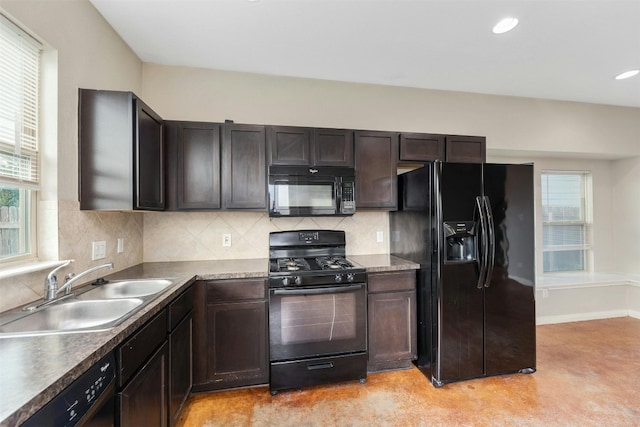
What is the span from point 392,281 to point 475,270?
2.17 ft

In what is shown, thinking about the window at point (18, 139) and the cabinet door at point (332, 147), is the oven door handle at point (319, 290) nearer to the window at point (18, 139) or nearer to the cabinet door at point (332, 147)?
the cabinet door at point (332, 147)

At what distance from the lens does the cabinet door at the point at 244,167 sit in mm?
2379

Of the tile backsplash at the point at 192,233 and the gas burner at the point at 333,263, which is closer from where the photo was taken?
the tile backsplash at the point at 192,233

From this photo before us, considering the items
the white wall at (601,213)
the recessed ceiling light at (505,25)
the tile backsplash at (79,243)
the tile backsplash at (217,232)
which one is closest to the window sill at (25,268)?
the tile backsplash at (79,243)

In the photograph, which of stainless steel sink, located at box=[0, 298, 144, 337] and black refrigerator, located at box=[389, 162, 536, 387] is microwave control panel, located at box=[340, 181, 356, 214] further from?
stainless steel sink, located at box=[0, 298, 144, 337]

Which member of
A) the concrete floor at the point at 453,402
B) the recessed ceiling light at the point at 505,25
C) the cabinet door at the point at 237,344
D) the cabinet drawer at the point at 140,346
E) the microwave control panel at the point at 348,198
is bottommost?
the concrete floor at the point at 453,402

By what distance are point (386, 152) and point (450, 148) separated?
0.69 m

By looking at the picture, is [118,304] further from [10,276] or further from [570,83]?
[570,83]

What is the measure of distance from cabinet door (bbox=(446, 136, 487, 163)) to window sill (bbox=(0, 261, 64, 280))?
10.2ft

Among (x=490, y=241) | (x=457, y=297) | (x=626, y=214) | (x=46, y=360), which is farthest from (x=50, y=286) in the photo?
(x=626, y=214)

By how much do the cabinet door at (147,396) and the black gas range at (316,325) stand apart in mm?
764

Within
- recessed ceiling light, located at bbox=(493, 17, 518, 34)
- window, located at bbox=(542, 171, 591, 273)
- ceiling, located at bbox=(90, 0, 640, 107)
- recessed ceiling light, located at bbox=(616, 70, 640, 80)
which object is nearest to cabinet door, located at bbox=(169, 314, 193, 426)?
ceiling, located at bbox=(90, 0, 640, 107)

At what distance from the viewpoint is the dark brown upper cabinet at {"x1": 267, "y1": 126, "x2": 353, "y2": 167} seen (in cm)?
243

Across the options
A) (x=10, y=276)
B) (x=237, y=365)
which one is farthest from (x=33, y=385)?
(x=237, y=365)
